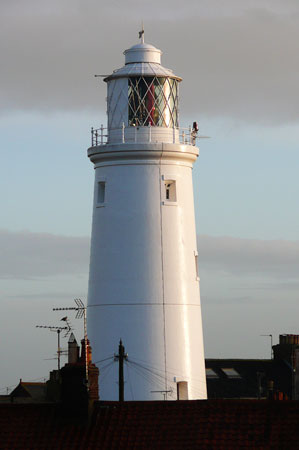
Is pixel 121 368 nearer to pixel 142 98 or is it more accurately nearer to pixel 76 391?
pixel 142 98

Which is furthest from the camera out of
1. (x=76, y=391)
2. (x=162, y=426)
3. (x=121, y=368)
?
(x=121, y=368)

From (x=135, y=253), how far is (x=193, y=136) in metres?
5.23

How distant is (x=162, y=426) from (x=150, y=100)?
61.0 ft

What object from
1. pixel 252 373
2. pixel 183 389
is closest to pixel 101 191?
pixel 183 389

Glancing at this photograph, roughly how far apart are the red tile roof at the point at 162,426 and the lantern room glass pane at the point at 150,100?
16.6 m

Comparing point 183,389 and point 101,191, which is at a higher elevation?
point 101,191

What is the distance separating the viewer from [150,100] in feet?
181

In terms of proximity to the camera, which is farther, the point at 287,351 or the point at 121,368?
the point at 287,351

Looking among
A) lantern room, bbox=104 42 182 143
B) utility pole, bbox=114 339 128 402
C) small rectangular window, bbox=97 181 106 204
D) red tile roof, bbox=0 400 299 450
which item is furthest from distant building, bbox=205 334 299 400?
red tile roof, bbox=0 400 299 450

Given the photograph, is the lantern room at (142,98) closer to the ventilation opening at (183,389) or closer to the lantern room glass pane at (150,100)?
the lantern room glass pane at (150,100)

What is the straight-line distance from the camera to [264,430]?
127 ft

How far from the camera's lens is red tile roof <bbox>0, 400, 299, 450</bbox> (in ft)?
127

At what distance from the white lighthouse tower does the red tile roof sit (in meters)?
12.6

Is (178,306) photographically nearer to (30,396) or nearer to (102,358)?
(102,358)
